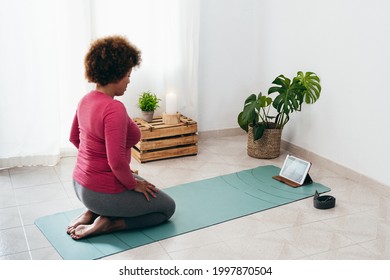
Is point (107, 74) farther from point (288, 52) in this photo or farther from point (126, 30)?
point (288, 52)

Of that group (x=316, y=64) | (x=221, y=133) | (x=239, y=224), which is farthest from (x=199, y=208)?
(x=221, y=133)

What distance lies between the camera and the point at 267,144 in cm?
359

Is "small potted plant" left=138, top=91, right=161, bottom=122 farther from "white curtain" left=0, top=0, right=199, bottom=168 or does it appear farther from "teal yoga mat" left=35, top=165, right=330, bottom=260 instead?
"teal yoga mat" left=35, top=165, right=330, bottom=260

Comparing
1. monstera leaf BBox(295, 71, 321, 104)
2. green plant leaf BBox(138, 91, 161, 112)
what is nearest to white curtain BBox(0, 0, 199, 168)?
green plant leaf BBox(138, 91, 161, 112)

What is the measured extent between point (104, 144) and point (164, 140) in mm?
1256

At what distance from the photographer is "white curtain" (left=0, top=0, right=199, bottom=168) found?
3.31 m

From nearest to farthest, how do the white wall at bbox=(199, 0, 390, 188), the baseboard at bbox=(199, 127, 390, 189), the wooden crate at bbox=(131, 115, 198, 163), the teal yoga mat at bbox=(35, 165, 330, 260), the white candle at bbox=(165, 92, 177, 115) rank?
1. the teal yoga mat at bbox=(35, 165, 330, 260)
2. the white wall at bbox=(199, 0, 390, 188)
3. the baseboard at bbox=(199, 127, 390, 189)
4. the wooden crate at bbox=(131, 115, 198, 163)
5. the white candle at bbox=(165, 92, 177, 115)

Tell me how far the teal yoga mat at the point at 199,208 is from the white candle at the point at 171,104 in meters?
0.69

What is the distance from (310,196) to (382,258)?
723 millimetres

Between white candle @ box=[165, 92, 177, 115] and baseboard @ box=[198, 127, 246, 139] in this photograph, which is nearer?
white candle @ box=[165, 92, 177, 115]

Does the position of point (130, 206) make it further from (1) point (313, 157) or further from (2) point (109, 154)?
(1) point (313, 157)

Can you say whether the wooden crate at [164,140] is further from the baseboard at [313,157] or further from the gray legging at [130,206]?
the gray legging at [130,206]

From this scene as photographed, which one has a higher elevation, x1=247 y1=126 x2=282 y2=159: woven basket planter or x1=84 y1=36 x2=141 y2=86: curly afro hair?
x1=84 y1=36 x2=141 y2=86: curly afro hair

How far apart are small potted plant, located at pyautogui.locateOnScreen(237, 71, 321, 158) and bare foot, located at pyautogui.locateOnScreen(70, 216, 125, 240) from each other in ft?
4.55
